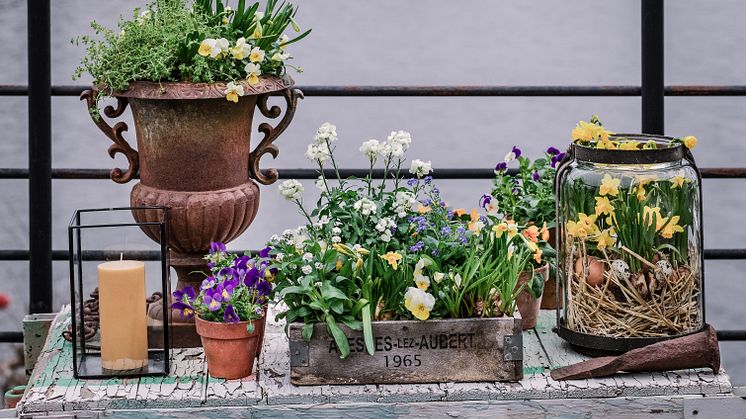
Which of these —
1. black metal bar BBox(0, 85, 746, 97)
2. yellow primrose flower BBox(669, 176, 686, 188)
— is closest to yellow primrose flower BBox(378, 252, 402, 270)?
yellow primrose flower BBox(669, 176, 686, 188)

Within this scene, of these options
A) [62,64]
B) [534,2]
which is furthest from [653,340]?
[62,64]

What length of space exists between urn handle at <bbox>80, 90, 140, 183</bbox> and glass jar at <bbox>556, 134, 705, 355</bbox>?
0.95m

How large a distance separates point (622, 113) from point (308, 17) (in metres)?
1.62

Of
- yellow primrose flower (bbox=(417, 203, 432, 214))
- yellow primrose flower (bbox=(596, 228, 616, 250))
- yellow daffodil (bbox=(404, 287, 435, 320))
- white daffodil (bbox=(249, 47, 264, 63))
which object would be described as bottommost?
yellow daffodil (bbox=(404, 287, 435, 320))

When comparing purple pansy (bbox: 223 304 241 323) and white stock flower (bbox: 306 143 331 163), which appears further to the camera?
white stock flower (bbox: 306 143 331 163)

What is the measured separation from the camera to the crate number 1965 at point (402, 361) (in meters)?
2.32

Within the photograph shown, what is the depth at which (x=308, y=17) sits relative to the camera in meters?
4.95

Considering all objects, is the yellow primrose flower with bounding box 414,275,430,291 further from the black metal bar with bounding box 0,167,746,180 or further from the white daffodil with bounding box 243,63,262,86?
the black metal bar with bounding box 0,167,746,180

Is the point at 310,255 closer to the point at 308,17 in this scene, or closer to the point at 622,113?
the point at 308,17

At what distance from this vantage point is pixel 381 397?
2.30 meters

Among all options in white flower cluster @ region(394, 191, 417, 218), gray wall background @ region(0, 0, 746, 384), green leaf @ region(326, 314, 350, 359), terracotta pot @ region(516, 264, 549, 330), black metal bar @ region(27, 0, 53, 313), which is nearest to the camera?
green leaf @ region(326, 314, 350, 359)

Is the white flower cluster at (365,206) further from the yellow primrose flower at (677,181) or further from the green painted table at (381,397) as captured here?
the yellow primrose flower at (677,181)

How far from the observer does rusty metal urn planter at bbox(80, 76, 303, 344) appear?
95.3 inches

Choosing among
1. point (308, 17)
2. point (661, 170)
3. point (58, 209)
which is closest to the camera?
point (661, 170)
